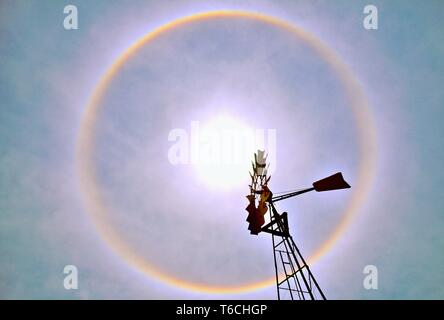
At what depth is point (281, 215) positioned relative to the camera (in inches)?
870
